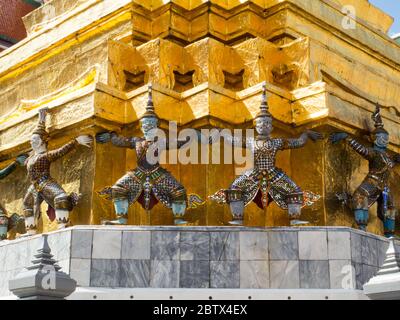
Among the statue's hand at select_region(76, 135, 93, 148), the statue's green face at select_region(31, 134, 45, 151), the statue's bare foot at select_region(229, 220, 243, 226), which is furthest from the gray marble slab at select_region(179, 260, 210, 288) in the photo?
the statue's green face at select_region(31, 134, 45, 151)

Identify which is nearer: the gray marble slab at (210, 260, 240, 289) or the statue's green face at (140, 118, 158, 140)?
the gray marble slab at (210, 260, 240, 289)

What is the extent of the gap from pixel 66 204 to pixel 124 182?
1.08 m

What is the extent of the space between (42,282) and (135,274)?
5.37 ft

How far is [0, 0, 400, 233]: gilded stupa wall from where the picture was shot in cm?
1094

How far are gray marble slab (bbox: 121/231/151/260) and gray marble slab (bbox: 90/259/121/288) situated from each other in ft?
0.54

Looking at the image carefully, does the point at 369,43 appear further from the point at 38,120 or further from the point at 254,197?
the point at 38,120

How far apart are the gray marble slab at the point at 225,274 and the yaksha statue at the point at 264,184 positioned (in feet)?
2.30

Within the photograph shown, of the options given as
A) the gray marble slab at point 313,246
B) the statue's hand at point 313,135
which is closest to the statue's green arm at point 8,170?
the statue's hand at point 313,135

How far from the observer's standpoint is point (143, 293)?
29.9ft

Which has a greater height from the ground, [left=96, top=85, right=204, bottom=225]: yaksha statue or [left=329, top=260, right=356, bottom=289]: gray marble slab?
[left=96, top=85, right=204, bottom=225]: yaksha statue

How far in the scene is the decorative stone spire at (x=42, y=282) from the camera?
8095 mm

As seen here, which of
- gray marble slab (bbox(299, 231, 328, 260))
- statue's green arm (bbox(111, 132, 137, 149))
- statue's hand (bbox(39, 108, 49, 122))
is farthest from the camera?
statue's hand (bbox(39, 108, 49, 122))

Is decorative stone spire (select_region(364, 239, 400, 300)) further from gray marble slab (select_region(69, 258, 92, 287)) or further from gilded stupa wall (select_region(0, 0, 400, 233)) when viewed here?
gray marble slab (select_region(69, 258, 92, 287))

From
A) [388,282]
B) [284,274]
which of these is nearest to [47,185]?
[284,274]
